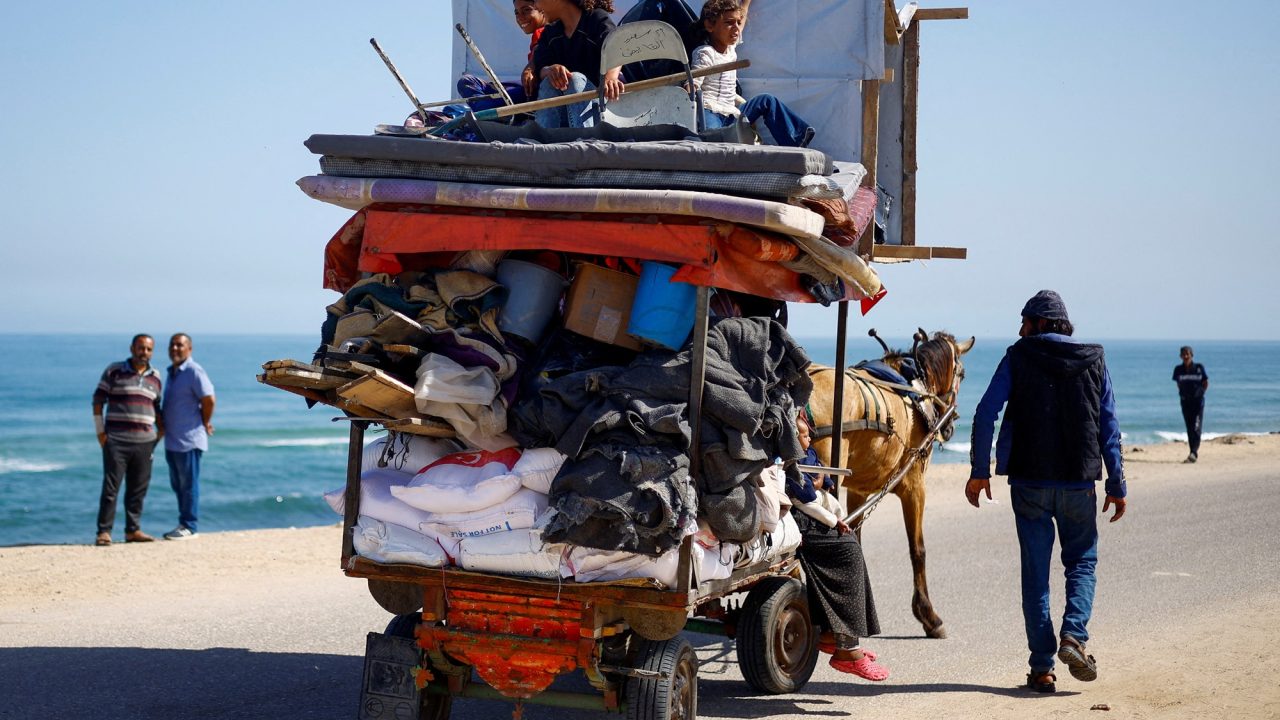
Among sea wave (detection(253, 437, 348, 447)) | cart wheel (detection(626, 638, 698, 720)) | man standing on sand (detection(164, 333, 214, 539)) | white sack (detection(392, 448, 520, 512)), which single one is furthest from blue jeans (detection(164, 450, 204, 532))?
sea wave (detection(253, 437, 348, 447))

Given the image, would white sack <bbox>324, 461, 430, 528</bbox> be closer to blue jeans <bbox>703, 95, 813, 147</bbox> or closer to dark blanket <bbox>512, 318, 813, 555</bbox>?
dark blanket <bbox>512, 318, 813, 555</bbox>

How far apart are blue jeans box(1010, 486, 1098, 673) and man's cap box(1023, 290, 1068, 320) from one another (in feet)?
3.17

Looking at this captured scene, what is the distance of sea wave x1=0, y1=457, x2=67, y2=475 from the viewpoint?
3275 cm

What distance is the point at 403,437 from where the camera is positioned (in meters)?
5.18

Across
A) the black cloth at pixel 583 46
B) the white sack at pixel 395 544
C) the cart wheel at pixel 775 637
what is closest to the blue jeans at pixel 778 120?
the black cloth at pixel 583 46

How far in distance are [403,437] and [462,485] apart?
0.54 meters

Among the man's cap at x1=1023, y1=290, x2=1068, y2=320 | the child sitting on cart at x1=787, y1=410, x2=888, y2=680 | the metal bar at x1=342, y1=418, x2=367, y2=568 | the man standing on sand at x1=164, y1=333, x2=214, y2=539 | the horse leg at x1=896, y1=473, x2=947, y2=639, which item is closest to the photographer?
the metal bar at x1=342, y1=418, x2=367, y2=568

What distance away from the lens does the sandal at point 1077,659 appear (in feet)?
20.7

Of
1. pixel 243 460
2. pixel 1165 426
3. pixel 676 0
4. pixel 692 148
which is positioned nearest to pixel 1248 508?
pixel 676 0

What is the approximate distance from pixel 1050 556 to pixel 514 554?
10.6ft

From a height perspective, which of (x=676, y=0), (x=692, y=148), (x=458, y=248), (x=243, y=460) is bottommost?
(x=243, y=460)

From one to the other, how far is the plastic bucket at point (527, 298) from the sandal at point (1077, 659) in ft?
10.8

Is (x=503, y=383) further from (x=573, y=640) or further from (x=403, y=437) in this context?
(x=573, y=640)

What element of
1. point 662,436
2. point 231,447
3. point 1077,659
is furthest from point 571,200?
point 231,447
